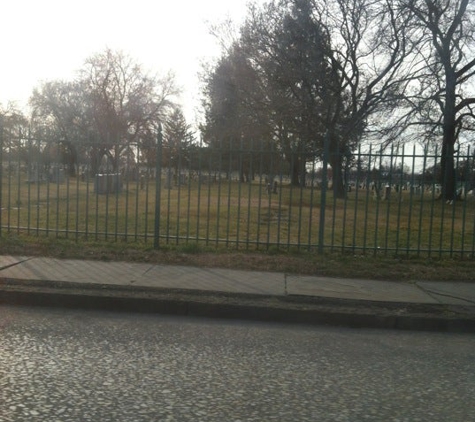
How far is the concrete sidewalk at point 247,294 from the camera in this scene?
670cm

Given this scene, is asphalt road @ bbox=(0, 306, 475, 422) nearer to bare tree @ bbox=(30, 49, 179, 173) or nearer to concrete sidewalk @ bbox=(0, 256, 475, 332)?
concrete sidewalk @ bbox=(0, 256, 475, 332)

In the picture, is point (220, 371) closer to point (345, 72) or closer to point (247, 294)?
point (247, 294)

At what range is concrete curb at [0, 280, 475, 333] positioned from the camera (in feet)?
21.7

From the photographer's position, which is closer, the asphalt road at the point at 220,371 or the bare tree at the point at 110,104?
the asphalt road at the point at 220,371

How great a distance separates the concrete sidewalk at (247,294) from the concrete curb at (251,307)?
0.01 metres

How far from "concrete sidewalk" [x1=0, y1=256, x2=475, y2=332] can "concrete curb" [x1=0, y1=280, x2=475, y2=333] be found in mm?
12

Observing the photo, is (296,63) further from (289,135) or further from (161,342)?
(161,342)

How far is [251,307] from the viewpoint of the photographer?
267 inches

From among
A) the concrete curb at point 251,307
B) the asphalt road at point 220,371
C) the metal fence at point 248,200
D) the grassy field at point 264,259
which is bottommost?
the asphalt road at point 220,371

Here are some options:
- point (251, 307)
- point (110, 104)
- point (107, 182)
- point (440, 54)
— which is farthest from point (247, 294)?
point (110, 104)

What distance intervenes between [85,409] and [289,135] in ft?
103

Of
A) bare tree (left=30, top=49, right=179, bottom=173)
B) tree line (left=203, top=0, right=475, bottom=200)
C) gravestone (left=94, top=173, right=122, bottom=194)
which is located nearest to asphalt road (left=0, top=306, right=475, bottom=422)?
gravestone (left=94, top=173, right=122, bottom=194)

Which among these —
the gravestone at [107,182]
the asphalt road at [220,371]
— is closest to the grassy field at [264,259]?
the gravestone at [107,182]

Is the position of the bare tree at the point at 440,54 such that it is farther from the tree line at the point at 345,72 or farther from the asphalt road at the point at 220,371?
the asphalt road at the point at 220,371
